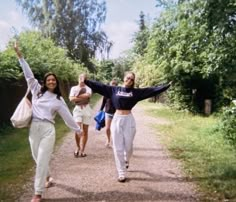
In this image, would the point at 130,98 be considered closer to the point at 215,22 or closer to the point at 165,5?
the point at 215,22

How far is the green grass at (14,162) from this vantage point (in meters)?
6.98

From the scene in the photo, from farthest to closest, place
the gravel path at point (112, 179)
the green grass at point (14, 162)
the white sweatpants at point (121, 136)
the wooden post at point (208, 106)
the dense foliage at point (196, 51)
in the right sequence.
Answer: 1. the wooden post at point (208, 106)
2. the dense foliage at point (196, 51)
3. the white sweatpants at point (121, 136)
4. the green grass at point (14, 162)
5. the gravel path at point (112, 179)

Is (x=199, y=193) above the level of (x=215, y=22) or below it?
below

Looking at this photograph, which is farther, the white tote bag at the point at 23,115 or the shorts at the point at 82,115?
the shorts at the point at 82,115

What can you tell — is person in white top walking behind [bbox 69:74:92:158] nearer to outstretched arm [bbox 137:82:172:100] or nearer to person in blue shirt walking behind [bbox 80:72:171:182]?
person in blue shirt walking behind [bbox 80:72:171:182]

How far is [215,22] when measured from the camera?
10.2 m

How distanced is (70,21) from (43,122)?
40954 millimetres

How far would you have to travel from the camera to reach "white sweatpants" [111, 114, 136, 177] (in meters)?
7.65

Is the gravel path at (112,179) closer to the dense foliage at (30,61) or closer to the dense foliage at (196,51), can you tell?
the dense foliage at (196,51)

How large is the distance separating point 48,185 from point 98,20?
43975 millimetres

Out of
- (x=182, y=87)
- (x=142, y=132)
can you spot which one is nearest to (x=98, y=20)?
(x=182, y=87)

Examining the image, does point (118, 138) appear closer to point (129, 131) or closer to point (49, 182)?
point (129, 131)

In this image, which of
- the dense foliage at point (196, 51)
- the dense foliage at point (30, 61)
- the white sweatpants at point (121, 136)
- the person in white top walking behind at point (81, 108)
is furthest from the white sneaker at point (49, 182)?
the dense foliage at point (30, 61)

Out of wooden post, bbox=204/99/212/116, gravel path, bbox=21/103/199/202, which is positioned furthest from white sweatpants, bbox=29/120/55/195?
wooden post, bbox=204/99/212/116
